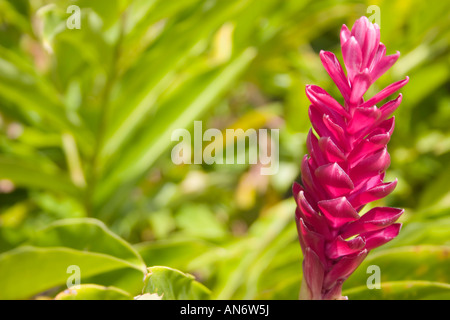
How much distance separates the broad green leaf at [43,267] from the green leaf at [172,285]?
5 centimetres

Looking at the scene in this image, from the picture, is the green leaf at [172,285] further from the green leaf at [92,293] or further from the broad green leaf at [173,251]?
the broad green leaf at [173,251]

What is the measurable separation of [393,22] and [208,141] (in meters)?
0.48

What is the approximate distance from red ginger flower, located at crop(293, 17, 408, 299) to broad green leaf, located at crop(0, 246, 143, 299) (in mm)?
173

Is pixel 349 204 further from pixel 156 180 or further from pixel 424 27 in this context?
pixel 156 180

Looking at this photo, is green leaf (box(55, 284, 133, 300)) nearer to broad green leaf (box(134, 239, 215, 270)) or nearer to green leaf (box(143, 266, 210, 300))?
green leaf (box(143, 266, 210, 300))

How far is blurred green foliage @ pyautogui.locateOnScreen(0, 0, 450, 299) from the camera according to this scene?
16.3 inches

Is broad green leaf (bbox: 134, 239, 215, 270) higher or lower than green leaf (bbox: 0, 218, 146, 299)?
higher

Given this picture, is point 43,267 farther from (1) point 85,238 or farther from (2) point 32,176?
(2) point 32,176

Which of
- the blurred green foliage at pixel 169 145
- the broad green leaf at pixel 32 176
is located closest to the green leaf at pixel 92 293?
the blurred green foliage at pixel 169 145

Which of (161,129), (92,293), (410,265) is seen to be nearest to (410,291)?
(410,265)

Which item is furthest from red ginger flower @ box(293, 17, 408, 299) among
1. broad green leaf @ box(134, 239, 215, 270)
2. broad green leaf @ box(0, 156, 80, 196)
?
broad green leaf @ box(0, 156, 80, 196)

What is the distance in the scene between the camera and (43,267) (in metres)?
0.41

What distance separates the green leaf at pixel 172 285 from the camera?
11.5 inches
